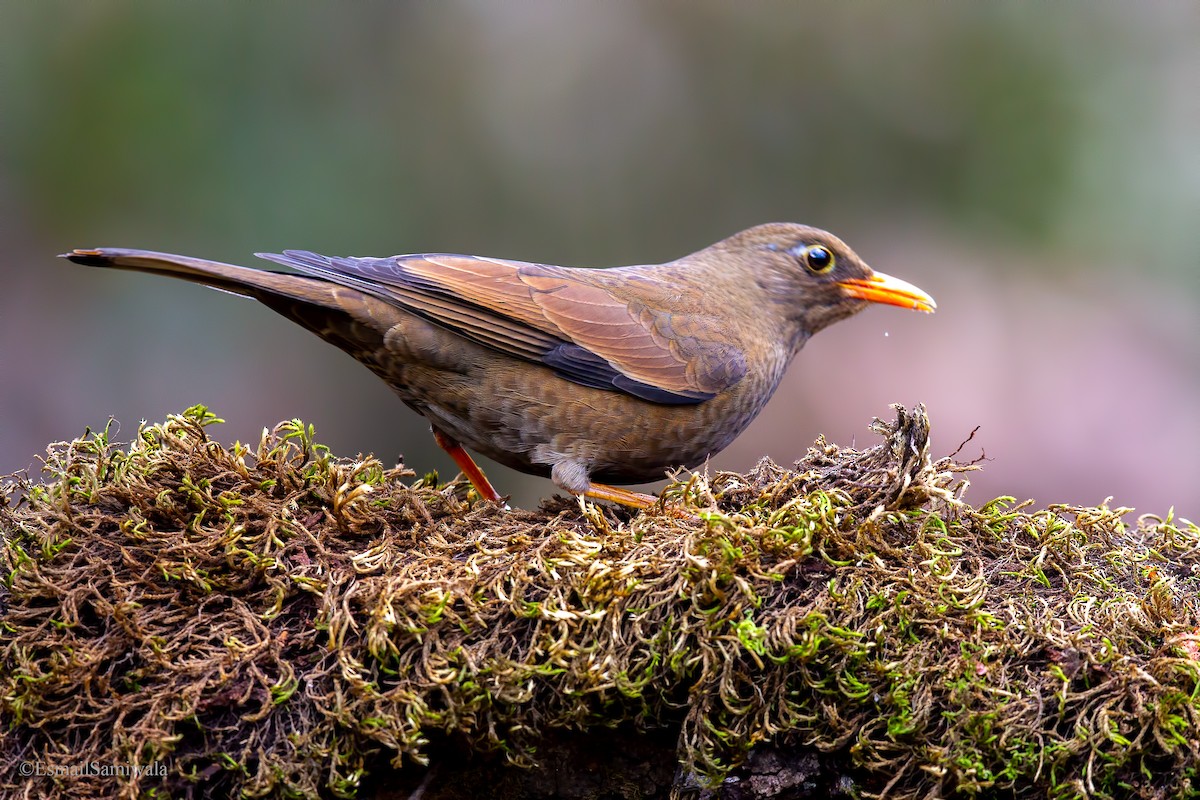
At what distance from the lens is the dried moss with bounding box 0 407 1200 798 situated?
2.62m

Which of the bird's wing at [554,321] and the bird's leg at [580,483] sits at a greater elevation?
the bird's wing at [554,321]

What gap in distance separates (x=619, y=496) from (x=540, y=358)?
0.70 m

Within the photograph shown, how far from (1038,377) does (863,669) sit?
241 inches

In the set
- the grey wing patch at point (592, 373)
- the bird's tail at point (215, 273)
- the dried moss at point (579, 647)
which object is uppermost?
the grey wing patch at point (592, 373)

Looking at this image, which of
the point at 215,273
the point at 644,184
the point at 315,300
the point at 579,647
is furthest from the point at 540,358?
the point at 644,184

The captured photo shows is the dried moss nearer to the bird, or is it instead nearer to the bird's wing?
the bird

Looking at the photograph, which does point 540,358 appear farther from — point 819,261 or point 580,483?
point 819,261

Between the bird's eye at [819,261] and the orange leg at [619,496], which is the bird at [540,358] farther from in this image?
the bird's eye at [819,261]

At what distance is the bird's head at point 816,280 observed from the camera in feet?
17.0

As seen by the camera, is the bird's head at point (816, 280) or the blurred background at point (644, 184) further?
the blurred background at point (644, 184)

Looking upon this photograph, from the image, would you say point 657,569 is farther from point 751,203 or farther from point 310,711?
point 751,203

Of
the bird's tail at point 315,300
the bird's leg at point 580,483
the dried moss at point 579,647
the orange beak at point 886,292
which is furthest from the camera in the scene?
the orange beak at point 886,292

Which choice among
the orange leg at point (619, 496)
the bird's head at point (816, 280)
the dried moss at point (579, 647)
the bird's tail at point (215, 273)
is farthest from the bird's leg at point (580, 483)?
the bird's head at point (816, 280)

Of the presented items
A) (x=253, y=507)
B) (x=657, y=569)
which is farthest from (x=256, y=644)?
(x=657, y=569)
